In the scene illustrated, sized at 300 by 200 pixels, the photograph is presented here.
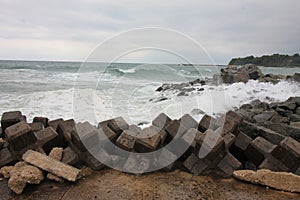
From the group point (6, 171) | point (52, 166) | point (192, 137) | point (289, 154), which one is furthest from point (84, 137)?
point (289, 154)

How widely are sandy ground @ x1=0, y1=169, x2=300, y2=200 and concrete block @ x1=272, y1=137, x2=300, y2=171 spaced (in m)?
0.39

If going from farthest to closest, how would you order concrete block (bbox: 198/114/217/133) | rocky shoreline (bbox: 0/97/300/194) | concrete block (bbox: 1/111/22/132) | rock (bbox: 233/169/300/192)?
1. concrete block (bbox: 1/111/22/132)
2. concrete block (bbox: 198/114/217/133)
3. rocky shoreline (bbox: 0/97/300/194)
4. rock (bbox: 233/169/300/192)

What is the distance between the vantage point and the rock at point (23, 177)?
2.52 m

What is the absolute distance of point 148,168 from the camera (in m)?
2.95

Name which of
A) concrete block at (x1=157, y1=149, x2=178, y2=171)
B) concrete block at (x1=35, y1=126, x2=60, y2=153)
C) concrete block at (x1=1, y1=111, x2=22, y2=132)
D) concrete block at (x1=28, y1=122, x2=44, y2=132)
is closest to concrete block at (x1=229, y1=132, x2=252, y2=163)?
concrete block at (x1=157, y1=149, x2=178, y2=171)

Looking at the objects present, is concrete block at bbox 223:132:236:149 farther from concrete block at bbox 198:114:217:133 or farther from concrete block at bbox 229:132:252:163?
concrete block at bbox 198:114:217:133

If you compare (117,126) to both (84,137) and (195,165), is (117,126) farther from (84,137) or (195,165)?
(195,165)

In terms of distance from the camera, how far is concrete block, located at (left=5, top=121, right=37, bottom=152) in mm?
2996

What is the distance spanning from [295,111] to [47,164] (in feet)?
20.9

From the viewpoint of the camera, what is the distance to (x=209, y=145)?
9.50ft

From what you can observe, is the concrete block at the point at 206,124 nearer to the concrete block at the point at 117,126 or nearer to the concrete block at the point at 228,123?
the concrete block at the point at 228,123

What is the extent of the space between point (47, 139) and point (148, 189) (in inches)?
54.3

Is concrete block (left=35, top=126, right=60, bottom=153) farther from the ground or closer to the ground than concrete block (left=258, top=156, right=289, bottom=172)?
closer to the ground

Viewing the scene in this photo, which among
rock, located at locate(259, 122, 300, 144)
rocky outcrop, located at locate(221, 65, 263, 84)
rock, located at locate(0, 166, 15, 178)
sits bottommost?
rock, located at locate(0, 166, 15, 178)
